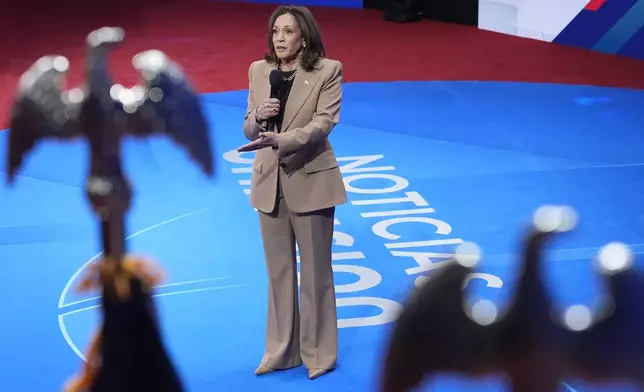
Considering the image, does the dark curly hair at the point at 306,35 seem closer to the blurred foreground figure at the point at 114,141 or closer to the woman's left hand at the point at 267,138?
the woman's left hand at the point at 267,138

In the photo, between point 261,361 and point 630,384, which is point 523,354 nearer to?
point 630,384

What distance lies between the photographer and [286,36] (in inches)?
143

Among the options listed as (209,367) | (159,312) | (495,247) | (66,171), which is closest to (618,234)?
(495,247)

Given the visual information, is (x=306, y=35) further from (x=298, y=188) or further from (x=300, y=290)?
(x=300, y=290)

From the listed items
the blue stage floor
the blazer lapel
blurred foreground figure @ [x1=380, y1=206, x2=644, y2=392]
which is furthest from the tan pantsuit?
blurred foreground figure @ [x1=380, y1=206, x2=644, y2=392]

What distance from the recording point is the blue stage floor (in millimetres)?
4738

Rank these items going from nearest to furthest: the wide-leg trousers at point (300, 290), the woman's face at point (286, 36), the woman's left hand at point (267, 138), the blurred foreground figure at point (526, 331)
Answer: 1. the blurred foreground figure at point (526, 331)
2. the woman's left hand at point (267, 138)
3. the woman's face at point (286, 36)
4. the wide-leg trousers at point (300, 290)

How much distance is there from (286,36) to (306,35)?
89 millimetres

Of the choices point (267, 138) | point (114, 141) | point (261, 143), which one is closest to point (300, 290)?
point (267, 138)

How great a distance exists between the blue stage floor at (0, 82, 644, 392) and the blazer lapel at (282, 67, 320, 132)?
2.48 feet

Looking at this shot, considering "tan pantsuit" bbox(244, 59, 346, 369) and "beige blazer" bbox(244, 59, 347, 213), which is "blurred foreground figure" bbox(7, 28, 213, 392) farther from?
"beige blazer" bbox(244, 59, 347, 213)

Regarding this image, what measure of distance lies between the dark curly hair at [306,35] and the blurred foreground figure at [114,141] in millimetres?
2620

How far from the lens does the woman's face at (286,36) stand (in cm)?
361

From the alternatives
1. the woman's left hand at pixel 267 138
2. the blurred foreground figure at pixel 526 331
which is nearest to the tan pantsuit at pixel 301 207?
the woman's left hand at pixel 267 138
